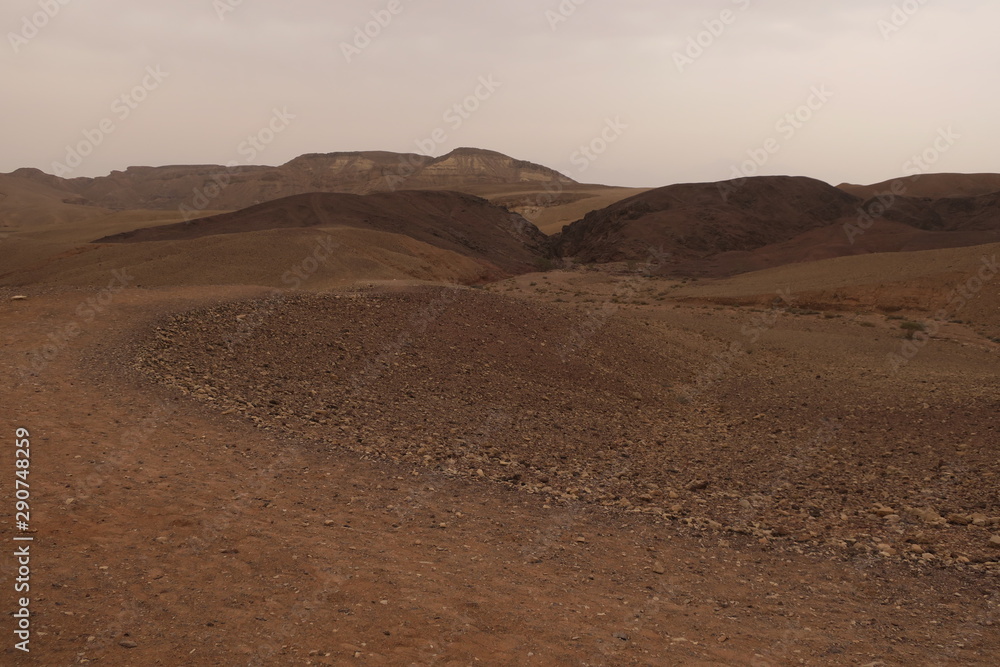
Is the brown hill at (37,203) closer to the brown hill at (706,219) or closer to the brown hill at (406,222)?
the brown hill at (406,222)

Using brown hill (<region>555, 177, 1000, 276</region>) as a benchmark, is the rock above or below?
below

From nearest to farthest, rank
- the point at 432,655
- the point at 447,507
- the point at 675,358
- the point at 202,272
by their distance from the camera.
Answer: the point at 432,655, the point at 447,507, the point at 675,358, the point at 202,272

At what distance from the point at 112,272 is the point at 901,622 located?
25.9 metres

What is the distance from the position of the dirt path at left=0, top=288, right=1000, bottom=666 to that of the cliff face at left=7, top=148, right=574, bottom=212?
3498 inches

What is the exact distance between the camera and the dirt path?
4.01m

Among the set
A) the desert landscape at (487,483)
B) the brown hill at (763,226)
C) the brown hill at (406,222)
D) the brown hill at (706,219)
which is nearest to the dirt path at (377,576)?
the desert landscape at (487,483)

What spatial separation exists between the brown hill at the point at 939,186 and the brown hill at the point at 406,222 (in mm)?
32313

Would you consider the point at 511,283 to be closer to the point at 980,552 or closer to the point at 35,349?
the point at 35,349

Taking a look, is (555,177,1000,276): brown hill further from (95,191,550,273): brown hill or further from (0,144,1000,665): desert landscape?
(0,144,1000,665): desert landscape

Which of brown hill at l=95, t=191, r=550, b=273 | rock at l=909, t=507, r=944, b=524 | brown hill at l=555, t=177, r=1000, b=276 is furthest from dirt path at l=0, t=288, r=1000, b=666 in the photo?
brown hill at l=555, t=177, r=1000, b=276

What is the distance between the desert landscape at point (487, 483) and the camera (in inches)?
169

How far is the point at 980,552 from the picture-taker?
6.04 m

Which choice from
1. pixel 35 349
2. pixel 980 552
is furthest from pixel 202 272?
pixel 980 552

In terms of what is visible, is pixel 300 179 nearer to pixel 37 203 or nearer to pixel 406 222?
pixel 37 203
